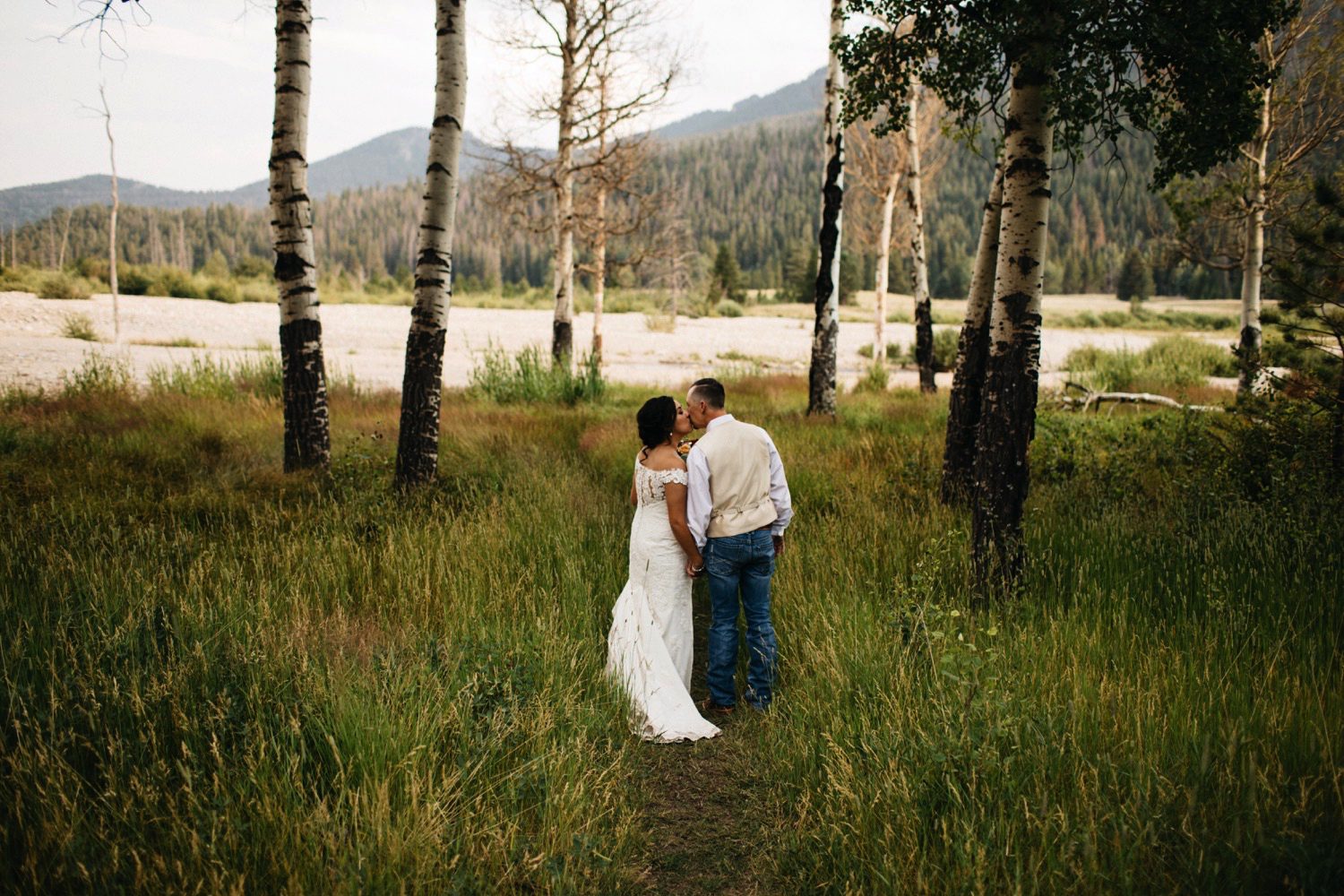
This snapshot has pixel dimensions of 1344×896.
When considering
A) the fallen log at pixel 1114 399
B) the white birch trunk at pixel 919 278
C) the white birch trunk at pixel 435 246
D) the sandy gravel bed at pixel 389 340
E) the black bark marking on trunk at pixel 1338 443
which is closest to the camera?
the black bark marking on trunk at pixel 1338 443

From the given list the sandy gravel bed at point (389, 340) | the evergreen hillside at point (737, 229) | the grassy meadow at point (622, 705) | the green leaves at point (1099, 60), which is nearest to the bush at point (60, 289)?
the sandy gravel bed at point (389, 340)

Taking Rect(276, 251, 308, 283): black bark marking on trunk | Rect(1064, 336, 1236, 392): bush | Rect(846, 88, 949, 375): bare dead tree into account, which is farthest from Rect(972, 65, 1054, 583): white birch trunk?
Rect(846, 88, 949, 375): bare dead tree

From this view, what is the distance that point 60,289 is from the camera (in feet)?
106

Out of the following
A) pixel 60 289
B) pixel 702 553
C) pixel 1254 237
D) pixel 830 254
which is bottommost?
pixel 702 553

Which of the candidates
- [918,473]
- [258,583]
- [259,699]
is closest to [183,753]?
[259,699]

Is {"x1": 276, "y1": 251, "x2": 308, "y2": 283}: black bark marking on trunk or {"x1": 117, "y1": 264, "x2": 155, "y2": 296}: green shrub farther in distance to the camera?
{"x1": 117, "y1": 264, "x2": 155, "y2": 296}: green shrub

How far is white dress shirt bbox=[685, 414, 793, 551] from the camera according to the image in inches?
178

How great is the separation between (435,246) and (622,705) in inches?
194

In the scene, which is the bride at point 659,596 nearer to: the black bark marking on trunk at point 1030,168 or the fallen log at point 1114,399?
the black bark marking on trunk at point 1030,168

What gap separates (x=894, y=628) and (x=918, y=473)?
3.77 m

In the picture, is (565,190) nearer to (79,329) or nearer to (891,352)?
(79,329)

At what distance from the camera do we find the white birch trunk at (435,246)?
7395 millimetres

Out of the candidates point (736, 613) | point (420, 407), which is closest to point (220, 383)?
point (420, 407)

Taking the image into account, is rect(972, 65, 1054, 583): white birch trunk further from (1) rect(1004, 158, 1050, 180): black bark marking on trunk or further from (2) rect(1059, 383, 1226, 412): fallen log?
(2) rect(1059, 383, 1226, 412): fallen log
